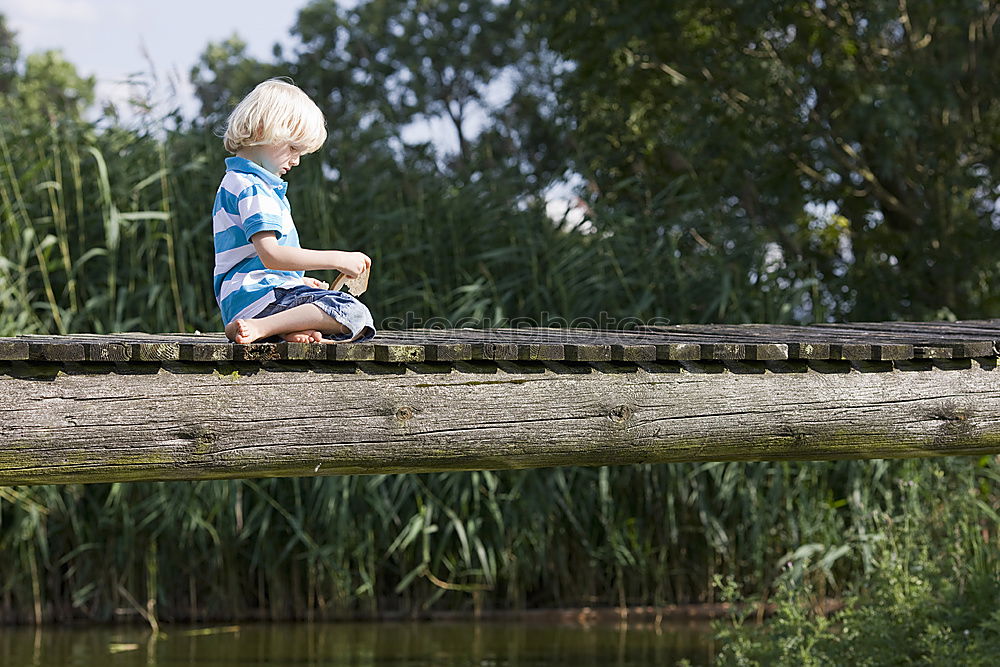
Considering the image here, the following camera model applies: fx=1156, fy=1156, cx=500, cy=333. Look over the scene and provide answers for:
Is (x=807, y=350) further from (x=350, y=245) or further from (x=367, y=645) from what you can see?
(x=350, y=245)

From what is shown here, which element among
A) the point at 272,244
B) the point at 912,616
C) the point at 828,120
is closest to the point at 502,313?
the point at 912,616

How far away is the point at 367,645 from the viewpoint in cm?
518

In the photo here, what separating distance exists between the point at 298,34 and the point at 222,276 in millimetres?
19678

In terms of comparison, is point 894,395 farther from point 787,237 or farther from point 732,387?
point 787,237

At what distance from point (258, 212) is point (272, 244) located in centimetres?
9

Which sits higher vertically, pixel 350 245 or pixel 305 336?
pixel 350 245

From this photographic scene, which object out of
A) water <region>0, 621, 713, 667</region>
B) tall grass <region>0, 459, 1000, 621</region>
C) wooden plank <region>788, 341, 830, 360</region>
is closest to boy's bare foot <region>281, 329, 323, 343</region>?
wooden plank <region>788, 341, 830, 360</region>

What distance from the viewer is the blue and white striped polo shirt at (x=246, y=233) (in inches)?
115

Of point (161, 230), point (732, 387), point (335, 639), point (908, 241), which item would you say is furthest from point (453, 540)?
point (908, 241)

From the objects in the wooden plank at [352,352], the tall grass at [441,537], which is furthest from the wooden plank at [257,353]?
the tall grass at [441,537]

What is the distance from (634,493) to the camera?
19.4 feet

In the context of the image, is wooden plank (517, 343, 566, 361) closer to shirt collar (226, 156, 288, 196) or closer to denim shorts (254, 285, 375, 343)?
denim shorts (254, 285, 375, 343)

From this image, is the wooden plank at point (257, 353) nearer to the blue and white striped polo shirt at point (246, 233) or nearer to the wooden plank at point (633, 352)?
the blue and white striped polo shirt at point (246, 233)

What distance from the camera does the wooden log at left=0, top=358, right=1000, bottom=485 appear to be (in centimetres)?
236
